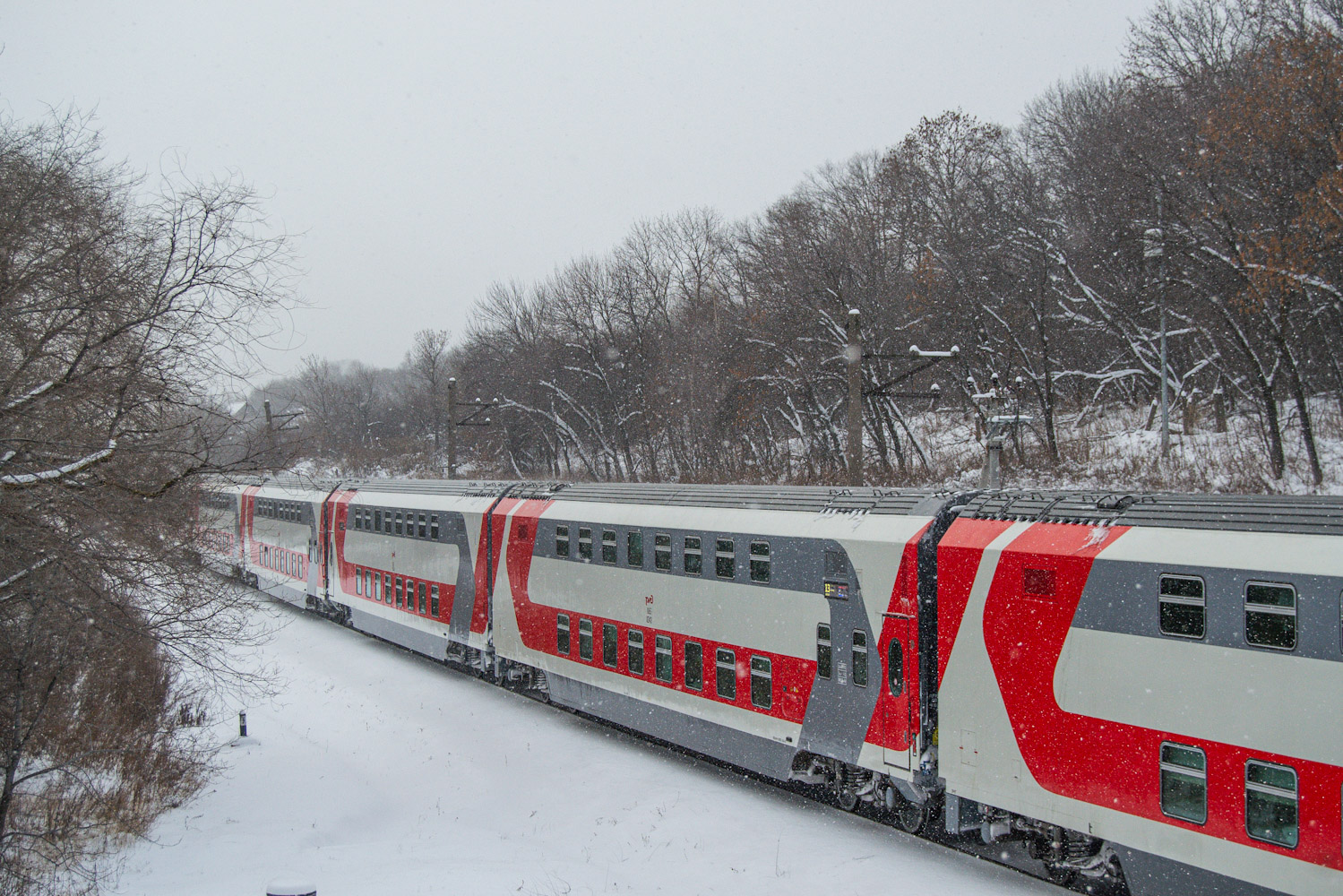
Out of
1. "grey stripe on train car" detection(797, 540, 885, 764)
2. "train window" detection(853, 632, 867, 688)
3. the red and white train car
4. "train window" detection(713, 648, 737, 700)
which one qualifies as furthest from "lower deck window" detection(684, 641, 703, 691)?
the red and white train car

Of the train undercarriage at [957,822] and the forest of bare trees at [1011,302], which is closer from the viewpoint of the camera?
the train undercarriage at [957,822]

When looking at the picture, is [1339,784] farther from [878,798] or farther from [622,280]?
[622,280]

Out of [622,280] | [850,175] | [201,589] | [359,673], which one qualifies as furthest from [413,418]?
[201,589]

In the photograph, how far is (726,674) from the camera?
45.4ft

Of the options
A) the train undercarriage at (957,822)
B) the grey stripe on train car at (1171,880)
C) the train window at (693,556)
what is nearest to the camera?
the grey stripe on train car at (1171,880)

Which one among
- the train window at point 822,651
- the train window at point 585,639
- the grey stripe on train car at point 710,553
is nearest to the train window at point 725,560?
the grey stripe on train car at point 710,553

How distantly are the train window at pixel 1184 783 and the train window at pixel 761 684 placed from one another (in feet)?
17.8

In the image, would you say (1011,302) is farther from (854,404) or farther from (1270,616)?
→ (1270,616)

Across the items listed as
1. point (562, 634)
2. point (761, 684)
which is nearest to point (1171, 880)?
point (761, 684)

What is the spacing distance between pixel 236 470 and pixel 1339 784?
400 inches

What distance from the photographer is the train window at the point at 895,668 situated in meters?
11.0

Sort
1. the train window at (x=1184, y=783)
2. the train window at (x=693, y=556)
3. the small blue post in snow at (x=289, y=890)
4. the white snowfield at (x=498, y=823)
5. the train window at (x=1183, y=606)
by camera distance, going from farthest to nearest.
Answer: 1. the train window at (x=693, y=556)
2. the white snowfield at (x=498, y=823)
3. the train window at (x=1183, y=606)
4. the train window at (x=1184, y=783)
5. the small blue post in snow at (x=289, y=890)

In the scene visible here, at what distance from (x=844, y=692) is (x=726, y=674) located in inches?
96.7

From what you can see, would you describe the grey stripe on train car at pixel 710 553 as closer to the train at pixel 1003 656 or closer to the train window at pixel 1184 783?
the train at pixel 1003 656
